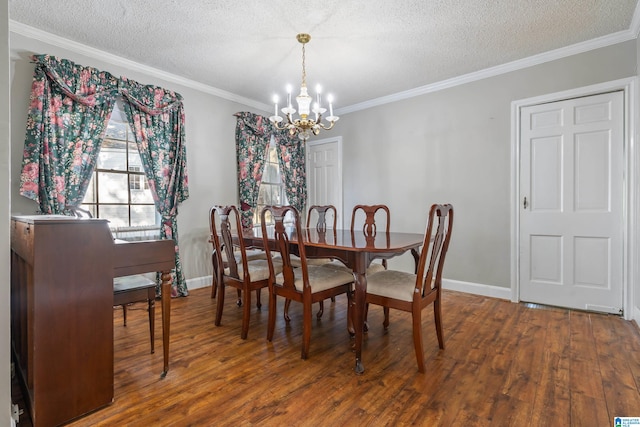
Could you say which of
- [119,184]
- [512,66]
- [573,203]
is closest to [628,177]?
[573,203]

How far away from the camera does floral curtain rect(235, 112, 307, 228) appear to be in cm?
420

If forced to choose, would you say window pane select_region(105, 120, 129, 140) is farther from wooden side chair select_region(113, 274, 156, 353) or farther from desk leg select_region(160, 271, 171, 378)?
desk leg select_region(160, 271, 171, 378)

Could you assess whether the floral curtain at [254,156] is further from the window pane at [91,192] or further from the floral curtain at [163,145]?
the window pane at [91,192]

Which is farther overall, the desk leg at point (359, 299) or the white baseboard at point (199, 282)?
the white baseboard at point (199, 282)

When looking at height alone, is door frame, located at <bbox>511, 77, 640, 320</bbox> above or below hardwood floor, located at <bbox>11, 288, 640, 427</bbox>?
above

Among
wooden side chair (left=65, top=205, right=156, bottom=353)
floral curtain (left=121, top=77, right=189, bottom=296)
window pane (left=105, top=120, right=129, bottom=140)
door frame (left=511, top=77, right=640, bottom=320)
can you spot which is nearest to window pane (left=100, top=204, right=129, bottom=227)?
floral curtain (left=121, top=77, right=189, bottom=296)

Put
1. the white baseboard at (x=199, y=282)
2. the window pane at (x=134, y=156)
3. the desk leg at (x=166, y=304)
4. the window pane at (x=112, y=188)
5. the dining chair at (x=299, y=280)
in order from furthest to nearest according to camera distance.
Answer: the white baseboard at (x=199, y=282) < the window pane at (x=134, y=156) < the window pane at (x=112, y=188) < the dining chair at (x=299, y=280) < the desk leg at (x=166, y=304)

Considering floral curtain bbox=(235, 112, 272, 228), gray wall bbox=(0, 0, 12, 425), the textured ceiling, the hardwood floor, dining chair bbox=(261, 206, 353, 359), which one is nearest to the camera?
gray wall bbox=(0, 0, 12, 425)

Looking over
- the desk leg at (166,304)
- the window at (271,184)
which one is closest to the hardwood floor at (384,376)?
the desk leg at (166,304)

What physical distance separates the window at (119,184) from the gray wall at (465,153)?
9.39ft

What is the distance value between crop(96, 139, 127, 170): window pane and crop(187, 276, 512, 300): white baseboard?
1509 mm

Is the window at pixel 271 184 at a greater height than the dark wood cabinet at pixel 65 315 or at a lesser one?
greater

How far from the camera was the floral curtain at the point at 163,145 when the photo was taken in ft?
10.5

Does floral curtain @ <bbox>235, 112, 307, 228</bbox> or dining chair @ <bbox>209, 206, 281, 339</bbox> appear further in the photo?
floral curtain @ <bbox>235, 112, 307, 228</bbox>
